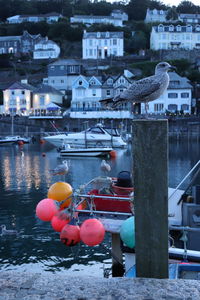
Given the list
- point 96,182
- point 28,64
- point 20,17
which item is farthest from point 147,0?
point 96,182

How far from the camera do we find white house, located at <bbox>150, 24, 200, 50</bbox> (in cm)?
10569

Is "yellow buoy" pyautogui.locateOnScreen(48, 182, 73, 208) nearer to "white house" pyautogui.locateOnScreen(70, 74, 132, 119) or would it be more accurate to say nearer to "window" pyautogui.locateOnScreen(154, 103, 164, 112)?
"white house" pyautogui.locateOnScreen(70, 74, 132, 119)

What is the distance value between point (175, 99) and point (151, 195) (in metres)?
74.4

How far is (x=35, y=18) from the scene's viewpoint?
13850cm

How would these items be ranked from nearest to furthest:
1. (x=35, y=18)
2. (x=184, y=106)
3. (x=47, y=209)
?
(x=47, y=209), (x=184, y=106), (x=35, y=18)

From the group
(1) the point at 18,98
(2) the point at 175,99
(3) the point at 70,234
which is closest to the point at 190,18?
(2) the point at 175,99

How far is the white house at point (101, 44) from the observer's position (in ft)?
344

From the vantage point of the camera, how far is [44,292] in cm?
405

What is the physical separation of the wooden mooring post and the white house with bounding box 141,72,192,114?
72.5 metres

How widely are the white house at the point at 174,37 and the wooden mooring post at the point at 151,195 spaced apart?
105 metres

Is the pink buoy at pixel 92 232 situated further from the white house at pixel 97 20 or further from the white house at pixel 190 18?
the white house at pixel 190 18

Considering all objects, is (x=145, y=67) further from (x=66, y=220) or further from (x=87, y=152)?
(x=66, y=220)

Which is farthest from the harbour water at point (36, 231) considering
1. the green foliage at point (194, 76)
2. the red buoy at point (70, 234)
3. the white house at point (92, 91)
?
the green foliage at point (194, 76)

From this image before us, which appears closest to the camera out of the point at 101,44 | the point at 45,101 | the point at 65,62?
the point at 45,101
